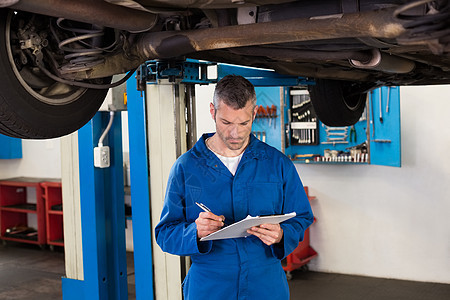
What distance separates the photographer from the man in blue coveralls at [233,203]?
6.39 feet

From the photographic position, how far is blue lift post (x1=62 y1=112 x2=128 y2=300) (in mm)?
3225

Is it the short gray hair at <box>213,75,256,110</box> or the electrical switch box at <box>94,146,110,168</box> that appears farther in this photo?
the electrical switch box at <box>94,146,110,168</box>

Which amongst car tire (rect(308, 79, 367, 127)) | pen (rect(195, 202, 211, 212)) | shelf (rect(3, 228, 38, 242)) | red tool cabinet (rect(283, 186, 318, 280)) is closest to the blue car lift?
car tire (rect(308, 79, 367, 127))

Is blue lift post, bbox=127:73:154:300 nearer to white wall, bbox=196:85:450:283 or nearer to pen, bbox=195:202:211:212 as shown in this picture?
pen, bbox=195:202:211:212

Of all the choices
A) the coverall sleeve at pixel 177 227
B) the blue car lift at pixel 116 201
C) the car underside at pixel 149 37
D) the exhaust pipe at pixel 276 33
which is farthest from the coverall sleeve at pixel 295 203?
the blue car lift at pixel 116 201

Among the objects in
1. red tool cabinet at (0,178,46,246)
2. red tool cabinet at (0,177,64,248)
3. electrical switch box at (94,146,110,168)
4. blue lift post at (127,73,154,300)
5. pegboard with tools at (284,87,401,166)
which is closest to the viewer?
blue lift post at (127,73,154,300)

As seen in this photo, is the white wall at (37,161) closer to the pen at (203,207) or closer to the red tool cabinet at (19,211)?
the red tool cabinet at (19,211)

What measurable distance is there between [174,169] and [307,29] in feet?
2.71

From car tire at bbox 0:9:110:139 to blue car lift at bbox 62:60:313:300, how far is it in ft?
3.01

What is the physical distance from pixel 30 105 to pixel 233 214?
832 millimetres

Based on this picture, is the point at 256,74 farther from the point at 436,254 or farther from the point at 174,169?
the point at 436,254

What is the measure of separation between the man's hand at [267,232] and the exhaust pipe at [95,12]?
0.79 m

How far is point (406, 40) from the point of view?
1.37 metres

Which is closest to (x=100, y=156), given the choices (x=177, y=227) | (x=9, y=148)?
(x=177, y=227)
